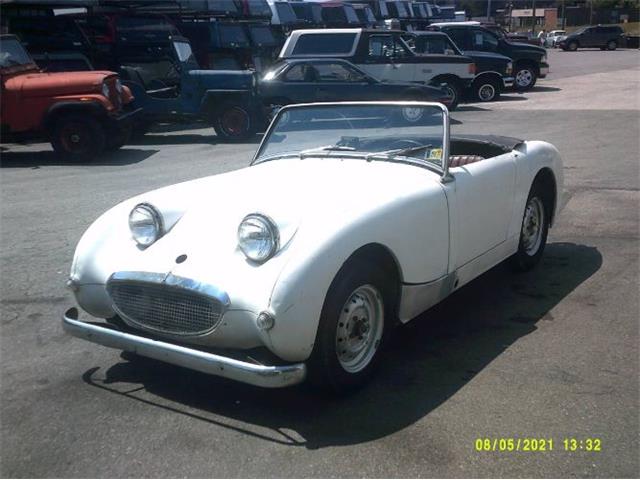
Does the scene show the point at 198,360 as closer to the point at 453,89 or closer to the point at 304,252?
the point at 304,252

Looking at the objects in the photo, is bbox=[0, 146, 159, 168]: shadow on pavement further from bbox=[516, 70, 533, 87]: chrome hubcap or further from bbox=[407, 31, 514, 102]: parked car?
bbox=[516, 70, 533, 87]: chrome hubcap

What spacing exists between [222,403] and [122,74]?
528 inches

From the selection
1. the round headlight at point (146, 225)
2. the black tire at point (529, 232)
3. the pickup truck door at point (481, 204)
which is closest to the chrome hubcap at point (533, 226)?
the black tire at point (529, 232)

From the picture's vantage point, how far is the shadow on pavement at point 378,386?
3.53 meters

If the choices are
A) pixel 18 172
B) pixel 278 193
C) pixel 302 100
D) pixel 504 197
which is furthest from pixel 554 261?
pixel 302 100

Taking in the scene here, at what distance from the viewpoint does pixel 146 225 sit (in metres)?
4.01

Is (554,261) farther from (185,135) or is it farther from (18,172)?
(185,135)

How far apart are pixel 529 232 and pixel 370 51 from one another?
43.0 ft

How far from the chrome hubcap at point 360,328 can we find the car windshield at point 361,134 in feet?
3.78

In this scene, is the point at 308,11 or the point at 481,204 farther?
the point at 308,11

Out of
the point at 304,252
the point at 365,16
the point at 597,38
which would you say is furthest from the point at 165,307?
the point at 597,38

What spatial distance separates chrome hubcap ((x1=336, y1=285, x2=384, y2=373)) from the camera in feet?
12.2

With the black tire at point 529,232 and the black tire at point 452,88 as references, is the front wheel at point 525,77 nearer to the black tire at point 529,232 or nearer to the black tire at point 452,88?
the black tire at point 452,88

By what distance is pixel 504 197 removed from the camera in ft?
16.9
